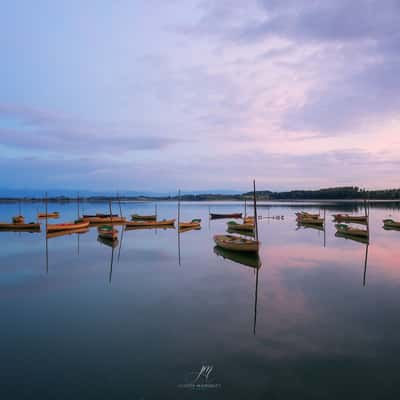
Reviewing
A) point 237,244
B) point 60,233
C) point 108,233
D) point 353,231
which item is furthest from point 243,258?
point 60,233

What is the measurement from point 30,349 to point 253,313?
6953mm

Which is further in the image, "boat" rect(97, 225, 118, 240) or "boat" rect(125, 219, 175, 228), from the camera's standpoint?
"boat" rect(125, 219, 175, 228)

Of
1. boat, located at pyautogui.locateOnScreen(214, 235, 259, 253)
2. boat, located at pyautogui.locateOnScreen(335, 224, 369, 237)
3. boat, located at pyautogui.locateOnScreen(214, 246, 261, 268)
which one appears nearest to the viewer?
boat, located at pyautogui.locateOnScreen(214, 246, 261, 268)

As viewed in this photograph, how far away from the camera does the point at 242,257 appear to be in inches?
813

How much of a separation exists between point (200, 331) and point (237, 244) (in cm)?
1210

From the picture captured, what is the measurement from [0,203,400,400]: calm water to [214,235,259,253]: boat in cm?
169

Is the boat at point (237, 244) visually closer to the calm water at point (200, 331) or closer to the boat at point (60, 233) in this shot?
the calm water at point (200, 331)

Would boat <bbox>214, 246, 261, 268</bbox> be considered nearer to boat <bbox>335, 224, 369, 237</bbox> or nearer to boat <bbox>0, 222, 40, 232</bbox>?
boat <bbox>335, 224, 369, 237</bbox>

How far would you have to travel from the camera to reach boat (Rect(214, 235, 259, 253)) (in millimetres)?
20172

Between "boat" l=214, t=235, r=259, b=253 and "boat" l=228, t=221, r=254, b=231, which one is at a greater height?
"boat" l=214, t=235, r=259, b=253

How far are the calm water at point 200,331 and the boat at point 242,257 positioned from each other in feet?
2.43

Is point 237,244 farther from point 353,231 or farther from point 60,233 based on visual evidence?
point 60,233

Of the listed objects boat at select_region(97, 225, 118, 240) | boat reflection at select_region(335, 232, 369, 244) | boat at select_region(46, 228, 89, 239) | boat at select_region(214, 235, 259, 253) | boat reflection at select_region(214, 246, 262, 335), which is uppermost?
boat at select_region(214, 235, 259, 253)

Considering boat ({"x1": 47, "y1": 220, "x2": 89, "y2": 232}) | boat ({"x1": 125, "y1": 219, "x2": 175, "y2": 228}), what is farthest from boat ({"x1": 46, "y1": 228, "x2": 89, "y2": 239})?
boat ({"x1": 125, "y1": 219, "x2": 175, "y2": 228})
